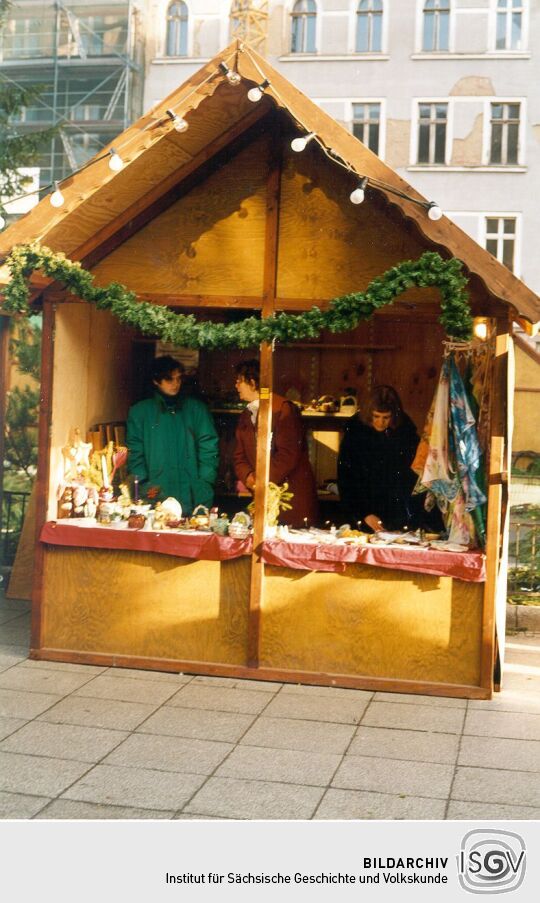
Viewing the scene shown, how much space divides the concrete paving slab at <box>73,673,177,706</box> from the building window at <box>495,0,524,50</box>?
21.7 m

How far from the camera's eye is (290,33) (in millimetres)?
23219

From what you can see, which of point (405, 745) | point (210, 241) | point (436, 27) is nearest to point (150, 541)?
point (210, 241)

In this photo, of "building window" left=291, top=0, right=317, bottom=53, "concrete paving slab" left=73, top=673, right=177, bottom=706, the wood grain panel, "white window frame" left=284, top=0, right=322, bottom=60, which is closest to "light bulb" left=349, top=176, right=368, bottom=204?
the wood grain panel

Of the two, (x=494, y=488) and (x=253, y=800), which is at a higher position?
(x=494, y=488)

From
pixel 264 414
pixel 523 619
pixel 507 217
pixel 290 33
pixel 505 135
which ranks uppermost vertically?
pixel 290 33

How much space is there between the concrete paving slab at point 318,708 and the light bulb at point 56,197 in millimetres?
3571

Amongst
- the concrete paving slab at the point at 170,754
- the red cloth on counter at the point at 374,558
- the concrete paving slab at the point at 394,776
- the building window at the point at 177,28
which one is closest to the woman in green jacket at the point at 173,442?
the red cloth on counter at the point at 374,558

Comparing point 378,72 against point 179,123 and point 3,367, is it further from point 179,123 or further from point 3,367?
point 179,123

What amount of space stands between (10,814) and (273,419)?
410 cm

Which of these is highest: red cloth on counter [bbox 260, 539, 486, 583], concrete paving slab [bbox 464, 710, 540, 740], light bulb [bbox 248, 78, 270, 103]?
light bulb [bbox 248, 78, 270, 103]

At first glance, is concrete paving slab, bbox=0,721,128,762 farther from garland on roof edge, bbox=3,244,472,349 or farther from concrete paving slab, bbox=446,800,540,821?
garland on roof edge, bbox=3,244,472,349

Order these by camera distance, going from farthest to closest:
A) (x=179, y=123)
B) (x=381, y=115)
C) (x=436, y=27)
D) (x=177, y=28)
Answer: (x=381, y=115) → (x=177, y=28) → (x=436, y=27) → (x=179, y=123)

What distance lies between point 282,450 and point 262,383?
3.31ft

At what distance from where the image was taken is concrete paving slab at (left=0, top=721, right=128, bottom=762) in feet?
19.2
